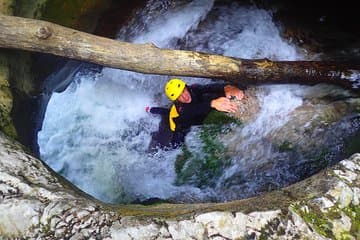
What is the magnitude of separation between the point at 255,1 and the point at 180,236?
390cm

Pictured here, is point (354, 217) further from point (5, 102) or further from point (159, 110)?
point (5, 102)

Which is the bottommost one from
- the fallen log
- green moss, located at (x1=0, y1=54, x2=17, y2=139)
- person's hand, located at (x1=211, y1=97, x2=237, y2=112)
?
green moss, located at (x1=0, y1=54, x2=17, y2=139)

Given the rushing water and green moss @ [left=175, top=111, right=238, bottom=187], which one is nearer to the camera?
the rushing water

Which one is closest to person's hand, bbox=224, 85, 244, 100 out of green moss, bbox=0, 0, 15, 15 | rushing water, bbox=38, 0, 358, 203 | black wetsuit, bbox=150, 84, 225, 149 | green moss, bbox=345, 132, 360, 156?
black wetsuit, bbox=150, 84, 225, 149

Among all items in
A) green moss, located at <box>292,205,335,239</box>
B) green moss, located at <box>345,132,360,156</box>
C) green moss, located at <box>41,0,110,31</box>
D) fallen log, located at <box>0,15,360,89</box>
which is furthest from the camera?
green moss, located at <box>41,0,110,31</box>

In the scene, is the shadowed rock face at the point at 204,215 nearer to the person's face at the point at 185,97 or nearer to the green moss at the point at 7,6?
the person's face at the point at 185,97

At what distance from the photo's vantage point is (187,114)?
16.2ft

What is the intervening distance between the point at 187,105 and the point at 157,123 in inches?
23.0

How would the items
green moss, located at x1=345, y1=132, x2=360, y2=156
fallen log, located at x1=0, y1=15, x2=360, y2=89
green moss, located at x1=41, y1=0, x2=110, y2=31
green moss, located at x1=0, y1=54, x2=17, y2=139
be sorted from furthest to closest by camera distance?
green moss, located at x1=41, y1=0, x2=110, y2=31, fallen log, located at x1=0, y1=15, x2=360, y2=89, green moss, located at x1=0, y1=54, x2=17, y2=139, green moss, located at x1=345, y1=132, x2=360, y2=156

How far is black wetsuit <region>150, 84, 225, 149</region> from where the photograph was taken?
4.95 meters

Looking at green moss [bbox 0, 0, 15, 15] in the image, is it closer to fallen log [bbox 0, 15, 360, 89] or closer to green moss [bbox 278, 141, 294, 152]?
fallen log [bbox 0, 15, 360, 89]

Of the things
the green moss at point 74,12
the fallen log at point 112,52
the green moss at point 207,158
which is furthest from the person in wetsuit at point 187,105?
the green moss at point 74,12

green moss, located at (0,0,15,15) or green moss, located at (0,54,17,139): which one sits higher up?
green moss, located at (0,0,15,15)

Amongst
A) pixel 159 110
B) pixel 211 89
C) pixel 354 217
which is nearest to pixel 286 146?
pixel 211 89
